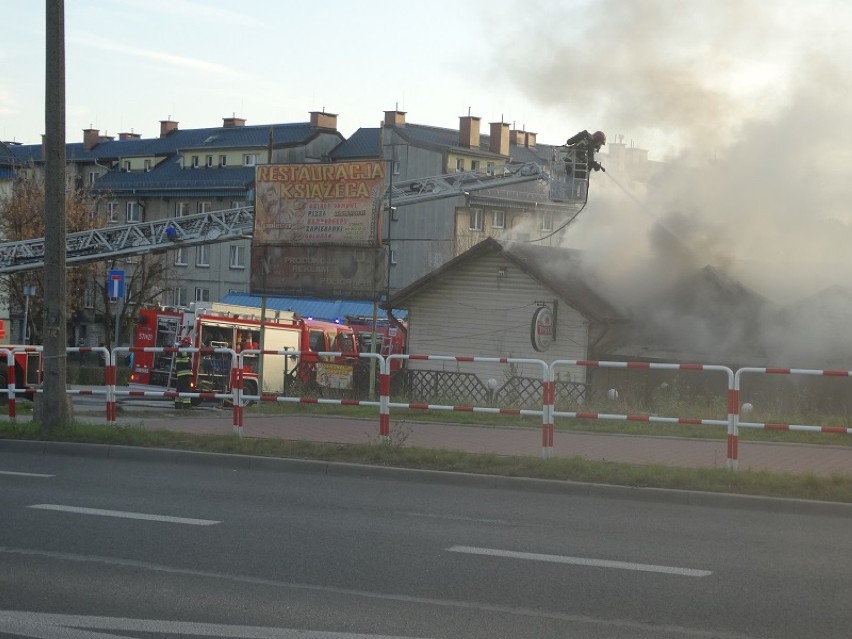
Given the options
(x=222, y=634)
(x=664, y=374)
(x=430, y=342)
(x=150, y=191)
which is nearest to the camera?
(x=222, y=634)

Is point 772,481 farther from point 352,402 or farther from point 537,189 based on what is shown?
Answer: point 537,189

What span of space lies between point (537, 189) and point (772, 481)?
139ft

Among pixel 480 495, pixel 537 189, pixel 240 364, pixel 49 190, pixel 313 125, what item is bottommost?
pixel 480 495

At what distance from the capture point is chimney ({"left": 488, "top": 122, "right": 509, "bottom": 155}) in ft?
248

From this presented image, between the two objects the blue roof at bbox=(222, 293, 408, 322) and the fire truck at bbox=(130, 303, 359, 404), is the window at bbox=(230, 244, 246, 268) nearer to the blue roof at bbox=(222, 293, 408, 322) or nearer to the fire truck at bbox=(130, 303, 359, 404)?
the blue roof at bbox=(222, 293, 408, 322)

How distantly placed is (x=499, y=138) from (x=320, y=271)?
178ft

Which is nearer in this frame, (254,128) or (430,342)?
(430,342)

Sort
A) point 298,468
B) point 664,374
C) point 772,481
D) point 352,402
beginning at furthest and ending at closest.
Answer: point 664,374 < point 352,402 < point 298,468 < point 772,481

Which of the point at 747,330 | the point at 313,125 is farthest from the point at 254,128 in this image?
the point at 747,330

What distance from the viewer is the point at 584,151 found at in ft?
98.3

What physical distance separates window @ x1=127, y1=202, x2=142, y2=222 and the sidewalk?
60572mm

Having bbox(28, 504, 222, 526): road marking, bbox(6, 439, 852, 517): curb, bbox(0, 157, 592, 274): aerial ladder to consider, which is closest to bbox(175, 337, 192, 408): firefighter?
bbox(6, 439, 852, 517): curb

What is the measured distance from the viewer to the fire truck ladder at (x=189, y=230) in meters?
38.7

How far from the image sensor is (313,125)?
77438 mm
